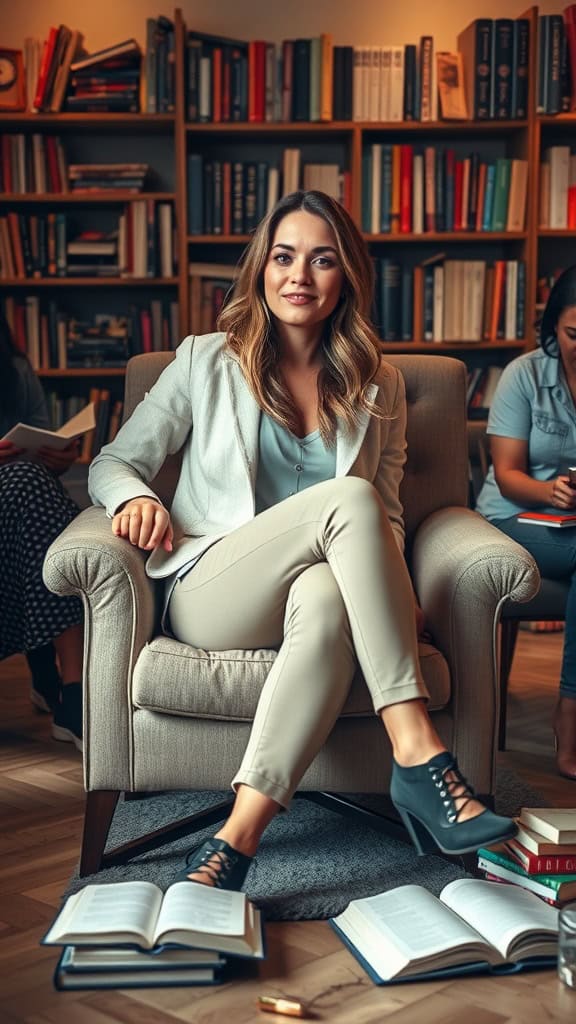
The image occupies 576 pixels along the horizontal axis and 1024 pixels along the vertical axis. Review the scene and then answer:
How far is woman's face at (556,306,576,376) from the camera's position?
2621 mm

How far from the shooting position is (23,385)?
Answer: 9.73 feet

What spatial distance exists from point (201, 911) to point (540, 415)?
5.02 feet

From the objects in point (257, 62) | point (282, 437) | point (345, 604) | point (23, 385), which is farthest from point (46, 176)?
point (345, 604)

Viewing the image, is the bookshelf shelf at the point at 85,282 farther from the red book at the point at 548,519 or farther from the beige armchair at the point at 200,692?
the beige armchair at the point at 200,692

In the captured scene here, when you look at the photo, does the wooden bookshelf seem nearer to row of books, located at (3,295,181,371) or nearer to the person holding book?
row of books, located at (3,295,181,371)

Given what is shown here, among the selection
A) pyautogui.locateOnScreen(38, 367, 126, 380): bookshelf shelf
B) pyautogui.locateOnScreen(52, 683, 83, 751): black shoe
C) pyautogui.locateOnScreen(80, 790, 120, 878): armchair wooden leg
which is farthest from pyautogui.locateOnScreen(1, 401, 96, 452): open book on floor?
pyautogui.locateOnScreen(38, 367, 126, 380): bookshelf shelf

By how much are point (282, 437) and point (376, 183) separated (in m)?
2.22

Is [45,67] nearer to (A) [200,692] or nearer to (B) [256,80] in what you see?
(B) [256,80]

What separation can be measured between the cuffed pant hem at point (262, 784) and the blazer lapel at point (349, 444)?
62 centimetres

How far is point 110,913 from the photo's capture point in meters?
1.54

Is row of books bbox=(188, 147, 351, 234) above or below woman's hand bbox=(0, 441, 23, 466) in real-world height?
above

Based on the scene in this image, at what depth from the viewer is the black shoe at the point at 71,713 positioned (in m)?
2.64

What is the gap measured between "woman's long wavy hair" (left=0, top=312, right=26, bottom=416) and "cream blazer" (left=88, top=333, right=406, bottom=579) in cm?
86

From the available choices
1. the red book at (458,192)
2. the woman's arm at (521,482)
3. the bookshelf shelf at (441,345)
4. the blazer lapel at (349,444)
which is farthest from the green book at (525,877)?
the red book at (458,192)
